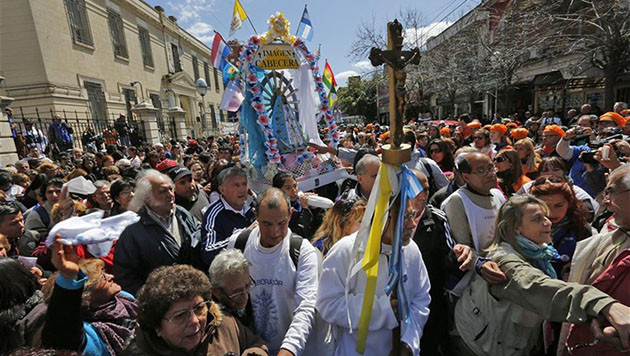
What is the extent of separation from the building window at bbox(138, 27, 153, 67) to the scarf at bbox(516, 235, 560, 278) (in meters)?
28.9

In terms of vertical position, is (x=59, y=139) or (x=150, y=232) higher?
(x=59, y=139)

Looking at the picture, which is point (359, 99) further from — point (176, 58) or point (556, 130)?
point (556, 130)

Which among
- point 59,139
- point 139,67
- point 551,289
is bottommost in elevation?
point 551,289

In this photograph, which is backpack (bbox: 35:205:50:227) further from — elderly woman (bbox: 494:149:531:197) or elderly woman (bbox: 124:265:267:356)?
elderly woman (bbox: 494:149:531:197)

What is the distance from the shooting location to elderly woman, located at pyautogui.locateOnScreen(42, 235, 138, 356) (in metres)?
1.44

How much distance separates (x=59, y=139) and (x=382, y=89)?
23.6 meters

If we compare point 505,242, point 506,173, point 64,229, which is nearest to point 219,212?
point 64,229

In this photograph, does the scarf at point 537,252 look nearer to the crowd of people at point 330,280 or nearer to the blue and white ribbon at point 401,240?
the crowd of people at point 330,280

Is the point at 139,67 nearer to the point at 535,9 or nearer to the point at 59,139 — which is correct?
the point at 59,139

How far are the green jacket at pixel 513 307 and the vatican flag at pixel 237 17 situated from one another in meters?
6.14


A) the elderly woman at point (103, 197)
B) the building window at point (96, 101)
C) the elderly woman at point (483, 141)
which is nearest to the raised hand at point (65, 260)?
the elderly woman at point (103, 197)

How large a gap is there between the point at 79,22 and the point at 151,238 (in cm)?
2170

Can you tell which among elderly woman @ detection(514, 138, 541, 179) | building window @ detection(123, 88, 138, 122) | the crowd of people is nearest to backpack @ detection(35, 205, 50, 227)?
the crowd of people

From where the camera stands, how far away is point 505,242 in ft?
6.66
